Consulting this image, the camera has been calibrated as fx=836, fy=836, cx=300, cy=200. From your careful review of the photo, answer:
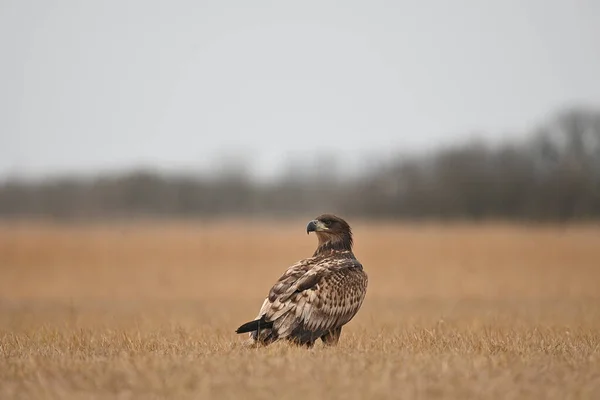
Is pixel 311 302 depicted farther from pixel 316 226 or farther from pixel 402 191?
pixel 402 191

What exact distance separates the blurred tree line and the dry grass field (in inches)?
154

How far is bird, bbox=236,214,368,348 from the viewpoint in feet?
30.7

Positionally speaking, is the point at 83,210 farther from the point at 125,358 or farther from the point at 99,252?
the point at 125,358

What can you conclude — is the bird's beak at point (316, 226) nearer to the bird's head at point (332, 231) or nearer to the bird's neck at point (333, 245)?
the bird's head at point (332, 231)

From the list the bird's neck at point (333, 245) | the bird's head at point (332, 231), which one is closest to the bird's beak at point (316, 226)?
the bird's head at point (332, 231)

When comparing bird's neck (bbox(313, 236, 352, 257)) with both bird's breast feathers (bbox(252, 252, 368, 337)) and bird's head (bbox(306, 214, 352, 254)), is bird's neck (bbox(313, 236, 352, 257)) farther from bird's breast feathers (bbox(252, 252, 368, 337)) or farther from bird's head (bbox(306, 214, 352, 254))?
bird's breast feathers (bbox(252, 252, 368, 337))

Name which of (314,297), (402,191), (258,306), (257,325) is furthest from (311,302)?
(402,191)

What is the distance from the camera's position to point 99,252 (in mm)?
35219

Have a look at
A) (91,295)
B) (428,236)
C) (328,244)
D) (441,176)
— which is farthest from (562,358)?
(441,176)

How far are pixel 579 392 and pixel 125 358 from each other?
3958 millimetres

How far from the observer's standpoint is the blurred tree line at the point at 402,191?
4500 cm

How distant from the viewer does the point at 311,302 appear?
379 inches

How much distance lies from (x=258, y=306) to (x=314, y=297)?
14474mm

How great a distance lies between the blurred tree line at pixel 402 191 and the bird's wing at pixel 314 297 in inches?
1397
